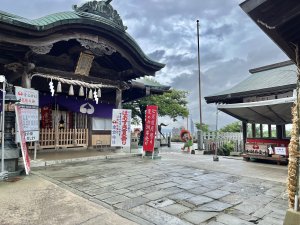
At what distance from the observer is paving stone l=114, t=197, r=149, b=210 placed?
15.9 feet

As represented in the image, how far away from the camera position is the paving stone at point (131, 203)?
191 inches

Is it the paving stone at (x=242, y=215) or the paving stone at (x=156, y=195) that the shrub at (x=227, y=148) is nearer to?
the paving stone at (x=156, y=195)

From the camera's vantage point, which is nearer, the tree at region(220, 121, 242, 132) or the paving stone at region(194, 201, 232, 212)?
the paving stone at region(194, 201, 232, 212)

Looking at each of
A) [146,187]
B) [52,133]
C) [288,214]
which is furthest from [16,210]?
[52,133]

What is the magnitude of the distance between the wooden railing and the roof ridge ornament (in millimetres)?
6126

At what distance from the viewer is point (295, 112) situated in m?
3.84

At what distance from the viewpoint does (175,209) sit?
4.74 meters

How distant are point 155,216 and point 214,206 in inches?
51.1

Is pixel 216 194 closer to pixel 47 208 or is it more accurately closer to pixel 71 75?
pixel 47 208

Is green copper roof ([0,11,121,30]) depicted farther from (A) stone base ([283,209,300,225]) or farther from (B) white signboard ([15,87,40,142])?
(A) stone base ([283,209,300,225])

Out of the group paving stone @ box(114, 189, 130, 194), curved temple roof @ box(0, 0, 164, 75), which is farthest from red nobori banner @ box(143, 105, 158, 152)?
paving stone @ box(114, 189, 130, 194)

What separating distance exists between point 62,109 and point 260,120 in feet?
34.1

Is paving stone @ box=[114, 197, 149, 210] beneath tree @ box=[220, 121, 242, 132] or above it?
beneath

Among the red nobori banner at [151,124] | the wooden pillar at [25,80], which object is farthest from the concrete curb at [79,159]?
the wooden pillar at [25,80]
